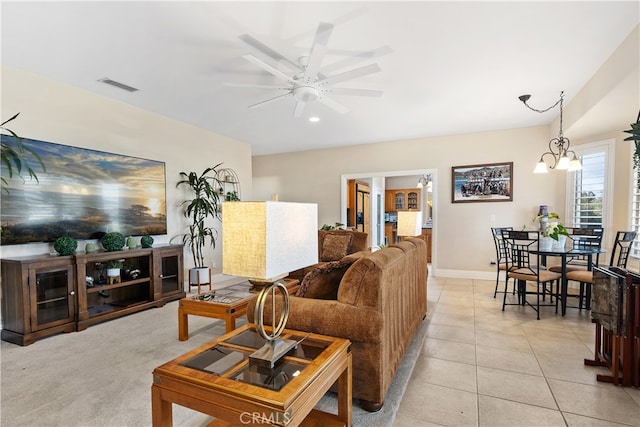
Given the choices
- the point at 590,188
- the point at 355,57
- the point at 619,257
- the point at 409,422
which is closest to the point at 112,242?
the point at 355,57

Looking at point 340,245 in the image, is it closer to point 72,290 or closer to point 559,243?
point 559,243

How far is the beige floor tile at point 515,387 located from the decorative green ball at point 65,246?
3.98 m

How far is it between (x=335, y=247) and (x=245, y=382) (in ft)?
12.3

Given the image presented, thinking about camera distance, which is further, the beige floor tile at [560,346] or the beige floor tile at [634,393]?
the beige floor tile at [560,346]

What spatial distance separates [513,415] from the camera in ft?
6.04

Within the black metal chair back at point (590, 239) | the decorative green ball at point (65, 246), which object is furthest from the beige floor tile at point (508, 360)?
the decorative green ball at point (65, 246)

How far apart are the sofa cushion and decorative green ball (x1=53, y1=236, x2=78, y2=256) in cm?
272

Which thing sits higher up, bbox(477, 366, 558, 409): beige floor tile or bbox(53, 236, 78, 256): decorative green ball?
bbox(53, 236, 78, 256): decorative green ball

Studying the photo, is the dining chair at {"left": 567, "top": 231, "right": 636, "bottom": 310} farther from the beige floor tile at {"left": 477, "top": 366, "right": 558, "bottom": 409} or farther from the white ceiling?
the beige floor tile at {"left": 477, "top": 366, "right": 558, "bottom": 409}

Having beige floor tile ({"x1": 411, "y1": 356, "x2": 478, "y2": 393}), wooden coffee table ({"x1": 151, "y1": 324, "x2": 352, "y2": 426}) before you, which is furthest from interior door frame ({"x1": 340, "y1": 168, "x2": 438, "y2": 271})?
wooden coffee table ({"x1": 151, "y1": 324, "x2": 352, "y2": 426})

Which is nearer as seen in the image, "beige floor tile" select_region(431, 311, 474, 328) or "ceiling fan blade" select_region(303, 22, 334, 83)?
"ceiling fan blade" select_region(303, 22, 334, 83)

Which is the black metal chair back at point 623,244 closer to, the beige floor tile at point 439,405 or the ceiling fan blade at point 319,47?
the beige floor tile at point 439,405

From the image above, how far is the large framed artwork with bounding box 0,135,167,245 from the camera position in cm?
313

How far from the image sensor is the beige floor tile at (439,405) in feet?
5.93
